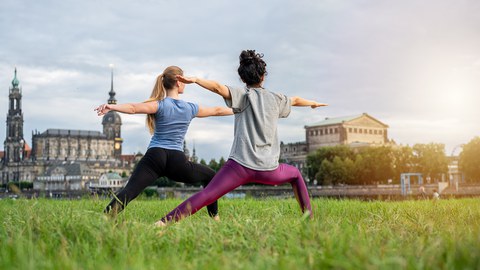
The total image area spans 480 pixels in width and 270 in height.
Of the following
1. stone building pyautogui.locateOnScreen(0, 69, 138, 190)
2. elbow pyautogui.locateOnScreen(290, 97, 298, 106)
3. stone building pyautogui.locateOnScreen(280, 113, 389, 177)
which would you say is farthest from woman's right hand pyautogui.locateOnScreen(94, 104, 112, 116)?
stone building pyautogui.locateOnScreen(0, 69, 138, 190)

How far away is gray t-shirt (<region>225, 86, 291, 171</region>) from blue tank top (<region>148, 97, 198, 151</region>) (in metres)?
1.00

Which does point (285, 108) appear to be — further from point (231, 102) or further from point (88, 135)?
point (88, 135)

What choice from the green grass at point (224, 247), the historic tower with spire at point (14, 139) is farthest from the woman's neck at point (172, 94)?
the historic tower with spire at point (14, 139)

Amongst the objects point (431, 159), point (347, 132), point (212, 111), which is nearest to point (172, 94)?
point (212, 111)

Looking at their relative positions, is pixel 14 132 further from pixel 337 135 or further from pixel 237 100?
pixel 237 100

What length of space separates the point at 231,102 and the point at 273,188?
93947 mm

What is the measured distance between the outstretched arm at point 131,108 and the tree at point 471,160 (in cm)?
7576

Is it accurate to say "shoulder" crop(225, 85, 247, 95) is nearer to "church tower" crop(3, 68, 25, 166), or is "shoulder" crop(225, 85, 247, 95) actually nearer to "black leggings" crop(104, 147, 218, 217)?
"black leggings" crop(104, 147, 218, 217)

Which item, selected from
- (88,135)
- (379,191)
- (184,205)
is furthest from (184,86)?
(88,135)

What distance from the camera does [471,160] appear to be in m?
76.9

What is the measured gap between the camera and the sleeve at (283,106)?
6.58 metres

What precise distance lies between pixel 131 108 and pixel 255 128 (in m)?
1.44

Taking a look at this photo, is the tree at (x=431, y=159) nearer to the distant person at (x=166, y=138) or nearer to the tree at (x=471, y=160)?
the tree at (x=471, y=160)

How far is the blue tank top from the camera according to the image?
704cm
